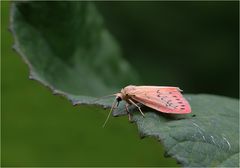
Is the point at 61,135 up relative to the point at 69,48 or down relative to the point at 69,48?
down

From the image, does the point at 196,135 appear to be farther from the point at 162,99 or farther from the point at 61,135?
the point at 61,135

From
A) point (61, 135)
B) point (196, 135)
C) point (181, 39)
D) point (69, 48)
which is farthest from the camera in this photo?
point (181, 39)

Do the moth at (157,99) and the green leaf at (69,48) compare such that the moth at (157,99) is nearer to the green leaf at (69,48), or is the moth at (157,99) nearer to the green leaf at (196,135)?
the green leaf at (196,135)

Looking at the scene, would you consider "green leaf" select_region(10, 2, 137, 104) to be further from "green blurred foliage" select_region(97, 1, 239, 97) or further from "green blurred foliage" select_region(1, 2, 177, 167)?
"green blurred foliage" select_region(97, 1, 239, 97)

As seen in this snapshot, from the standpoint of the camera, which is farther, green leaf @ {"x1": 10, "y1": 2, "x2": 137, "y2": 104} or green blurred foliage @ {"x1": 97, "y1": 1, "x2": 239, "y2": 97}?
green blurred foliage @ {"x1": 97, "y1": 1, "x2": 239, "y2": 97}

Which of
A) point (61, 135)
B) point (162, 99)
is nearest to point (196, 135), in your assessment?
point (162, 99)

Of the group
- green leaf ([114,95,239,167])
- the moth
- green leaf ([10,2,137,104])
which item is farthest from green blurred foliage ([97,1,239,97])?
green leaf ([114,95,239,167])
